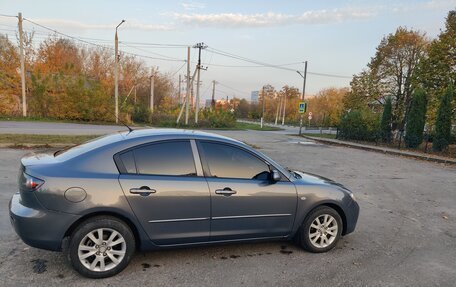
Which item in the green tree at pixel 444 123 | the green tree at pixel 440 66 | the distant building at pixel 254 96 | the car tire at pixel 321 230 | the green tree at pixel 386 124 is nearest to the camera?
the car tire at pixel 321 230

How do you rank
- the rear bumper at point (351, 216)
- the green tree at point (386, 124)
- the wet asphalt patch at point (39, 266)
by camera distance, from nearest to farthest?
the wet asphalt patch at point (39, 266) < the rear bumper at point (351, 216) < the green tree at point (386, 124)

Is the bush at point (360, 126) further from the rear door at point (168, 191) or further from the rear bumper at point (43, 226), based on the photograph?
the rear bumper at point (43, 226)

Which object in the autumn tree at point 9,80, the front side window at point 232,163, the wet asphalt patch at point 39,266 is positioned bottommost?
the wet asphalt patch at point 39,266

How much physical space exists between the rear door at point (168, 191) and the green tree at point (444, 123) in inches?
807

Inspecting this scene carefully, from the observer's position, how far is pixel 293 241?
174 inches

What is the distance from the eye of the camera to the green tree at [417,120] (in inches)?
834

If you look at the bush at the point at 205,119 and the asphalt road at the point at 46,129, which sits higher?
the bush at the point at 205,119

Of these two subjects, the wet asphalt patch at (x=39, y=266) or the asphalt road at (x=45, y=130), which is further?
the asphalt road at (x=45, y=130)

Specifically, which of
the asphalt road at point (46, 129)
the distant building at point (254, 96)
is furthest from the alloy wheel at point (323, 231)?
the distant building at point (254, 96)

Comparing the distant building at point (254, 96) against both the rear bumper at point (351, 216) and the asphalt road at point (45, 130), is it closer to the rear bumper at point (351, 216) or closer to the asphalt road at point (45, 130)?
the asphalt road at point (45, 130)

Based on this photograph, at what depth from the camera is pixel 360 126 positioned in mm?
26172

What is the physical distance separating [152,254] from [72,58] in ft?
177

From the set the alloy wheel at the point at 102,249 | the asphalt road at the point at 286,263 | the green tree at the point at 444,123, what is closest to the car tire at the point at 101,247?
the alloy wheel at the point at 102,249

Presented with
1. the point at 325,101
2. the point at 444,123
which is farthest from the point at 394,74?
the point at 325,101
